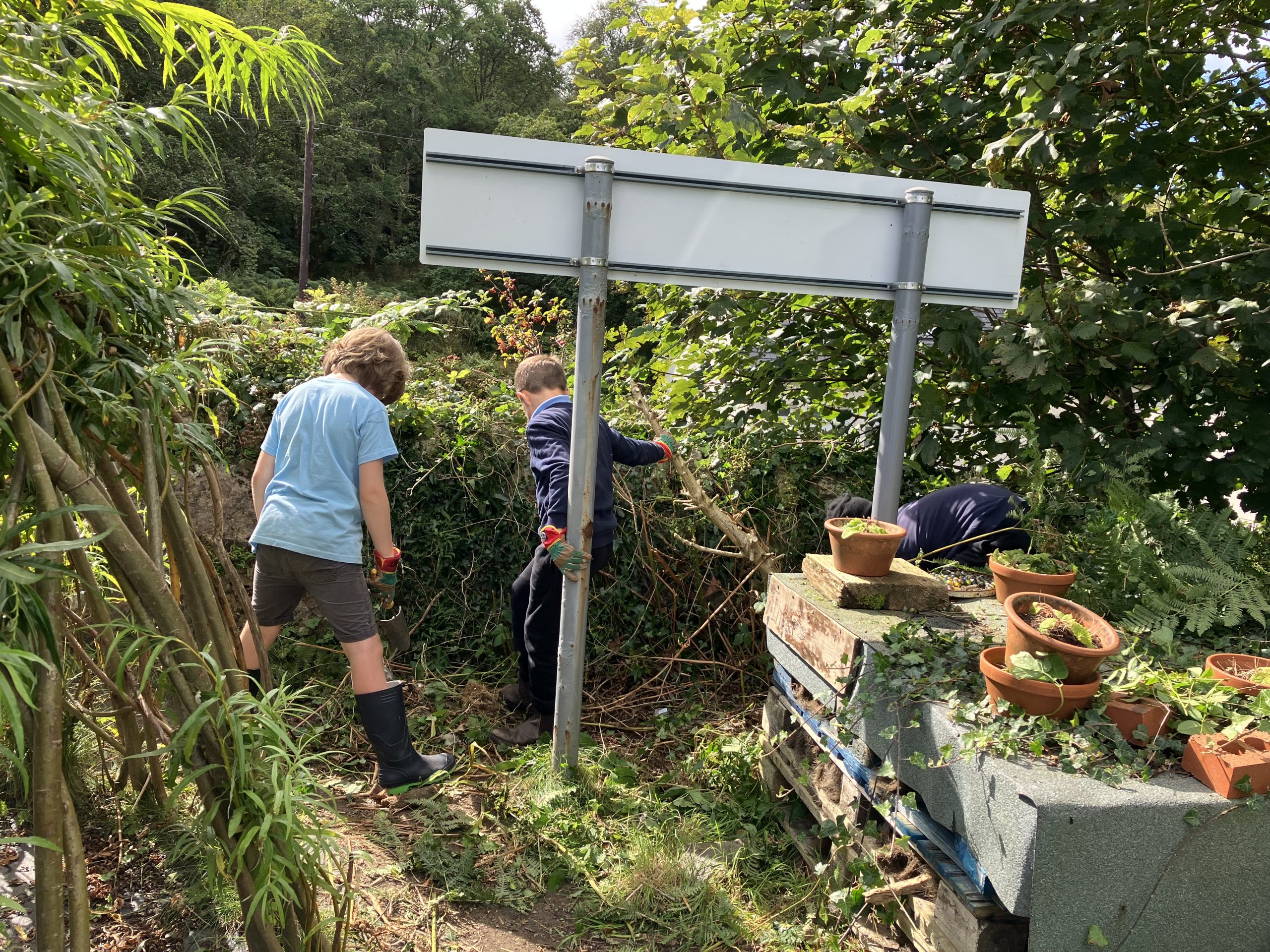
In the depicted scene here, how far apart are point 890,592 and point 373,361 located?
2061mm

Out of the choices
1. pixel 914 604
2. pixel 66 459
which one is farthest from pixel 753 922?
pixel 66 459

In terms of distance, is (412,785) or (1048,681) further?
(412,785)

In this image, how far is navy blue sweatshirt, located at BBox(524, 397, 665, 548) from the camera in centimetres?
350

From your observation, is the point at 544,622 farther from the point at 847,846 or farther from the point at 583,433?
the point at 847,846

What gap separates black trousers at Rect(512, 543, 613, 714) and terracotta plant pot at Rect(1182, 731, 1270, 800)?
2.20 m

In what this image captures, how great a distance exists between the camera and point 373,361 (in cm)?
325

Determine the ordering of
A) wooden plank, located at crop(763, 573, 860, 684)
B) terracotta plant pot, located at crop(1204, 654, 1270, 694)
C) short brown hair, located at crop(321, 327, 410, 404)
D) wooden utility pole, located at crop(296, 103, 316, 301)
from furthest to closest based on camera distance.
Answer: wooden utility pole, located at crop(296, 103, 316, 301) < short brown hair, located at crop(321, 327, 410, 404) < wooden plank, located at crop(763, 573, 860, 684) < terracotta plant pot, located at crop(1204, 654, 1270, 694)

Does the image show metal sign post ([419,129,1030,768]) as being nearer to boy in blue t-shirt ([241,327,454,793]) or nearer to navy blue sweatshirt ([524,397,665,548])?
navy blue sweatshirt ([524,397,665,548])

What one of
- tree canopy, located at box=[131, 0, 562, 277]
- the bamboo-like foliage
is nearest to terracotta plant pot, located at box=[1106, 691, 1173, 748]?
the bamboo-like foliage

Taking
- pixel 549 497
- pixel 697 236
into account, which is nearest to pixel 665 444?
pixel 549 497

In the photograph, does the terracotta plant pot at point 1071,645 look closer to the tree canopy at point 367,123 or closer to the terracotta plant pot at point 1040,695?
the terracotta plant pot at point 1040,695

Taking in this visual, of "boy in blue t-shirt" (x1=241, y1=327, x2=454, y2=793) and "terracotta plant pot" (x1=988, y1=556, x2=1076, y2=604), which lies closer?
"terracotta plant pot" (x1=988, y1=556, x2=1076, y2=604)

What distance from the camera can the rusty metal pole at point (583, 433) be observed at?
2836 millimetres

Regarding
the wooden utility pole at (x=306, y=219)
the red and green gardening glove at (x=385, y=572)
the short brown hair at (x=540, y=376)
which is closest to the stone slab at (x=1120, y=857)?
the red and green gardening glove at (x=385, y=572)
